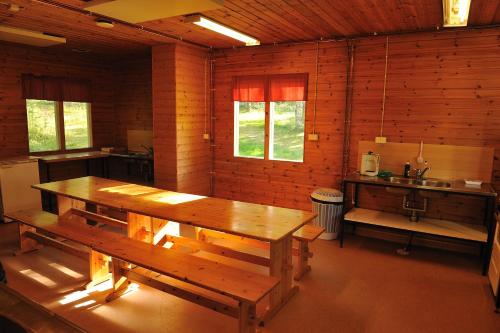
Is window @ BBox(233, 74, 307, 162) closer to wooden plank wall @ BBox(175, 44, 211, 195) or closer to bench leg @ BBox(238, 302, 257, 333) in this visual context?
wooden plank wall @ BBox(175, 44, 211, 195)

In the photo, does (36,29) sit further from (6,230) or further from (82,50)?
(6,230)

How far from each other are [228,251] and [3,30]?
155 inches

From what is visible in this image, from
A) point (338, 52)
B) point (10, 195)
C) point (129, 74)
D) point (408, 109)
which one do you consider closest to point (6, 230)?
point (10, 195)

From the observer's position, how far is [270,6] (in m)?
3.51

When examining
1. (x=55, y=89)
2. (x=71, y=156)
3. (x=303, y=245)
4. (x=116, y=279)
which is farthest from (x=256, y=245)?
(x=55, y=89)

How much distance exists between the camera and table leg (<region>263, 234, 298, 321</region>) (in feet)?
9.10

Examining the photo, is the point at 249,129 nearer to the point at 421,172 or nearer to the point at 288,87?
the point at 288,87

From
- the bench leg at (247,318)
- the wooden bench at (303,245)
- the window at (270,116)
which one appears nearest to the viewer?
the bench leg at (247,318)

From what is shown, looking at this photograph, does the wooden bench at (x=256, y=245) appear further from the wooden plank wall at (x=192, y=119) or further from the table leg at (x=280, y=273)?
the wooden plank wall at (x=192, y=119)

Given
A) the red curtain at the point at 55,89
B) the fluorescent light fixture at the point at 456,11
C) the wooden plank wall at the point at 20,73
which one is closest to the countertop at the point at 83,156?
the wooden plank wall at the point at 20,73

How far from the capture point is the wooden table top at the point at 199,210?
8.75ft

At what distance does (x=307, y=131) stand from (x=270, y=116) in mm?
696

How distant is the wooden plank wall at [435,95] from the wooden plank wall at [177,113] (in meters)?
2.55

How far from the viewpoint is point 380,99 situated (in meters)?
4.57
